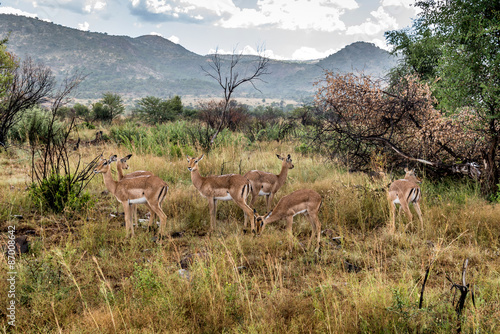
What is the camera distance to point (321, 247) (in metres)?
6.13

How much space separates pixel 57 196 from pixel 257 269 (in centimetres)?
481

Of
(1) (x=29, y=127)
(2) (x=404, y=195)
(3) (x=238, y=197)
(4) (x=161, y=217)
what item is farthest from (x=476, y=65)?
(1) (x=29, y=127)

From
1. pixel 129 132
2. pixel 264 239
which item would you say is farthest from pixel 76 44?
pixel 264 239

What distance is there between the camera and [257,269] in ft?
17.4

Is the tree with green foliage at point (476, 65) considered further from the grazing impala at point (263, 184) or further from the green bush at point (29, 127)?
the green bush at point (29, 127)

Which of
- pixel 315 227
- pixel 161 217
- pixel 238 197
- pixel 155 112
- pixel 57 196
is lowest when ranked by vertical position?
pixel 315 227

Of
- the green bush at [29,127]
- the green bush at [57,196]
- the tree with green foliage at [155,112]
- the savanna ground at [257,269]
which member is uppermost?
the tree with green foliage at [155,112]

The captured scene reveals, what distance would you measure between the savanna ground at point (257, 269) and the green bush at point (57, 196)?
0.21 m

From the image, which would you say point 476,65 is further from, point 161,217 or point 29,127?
point 29,127

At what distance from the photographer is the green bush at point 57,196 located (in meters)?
7.33

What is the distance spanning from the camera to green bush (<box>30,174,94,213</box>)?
24.1 feet

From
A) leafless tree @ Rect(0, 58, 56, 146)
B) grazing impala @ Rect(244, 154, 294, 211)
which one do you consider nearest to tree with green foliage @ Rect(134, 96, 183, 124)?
leafless tree @ Rect(0, 58, 56, 146)

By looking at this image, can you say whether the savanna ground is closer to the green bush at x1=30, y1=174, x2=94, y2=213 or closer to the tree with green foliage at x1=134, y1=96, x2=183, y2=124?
the green bush at x1=30, y1=174, x2=94, y2=213

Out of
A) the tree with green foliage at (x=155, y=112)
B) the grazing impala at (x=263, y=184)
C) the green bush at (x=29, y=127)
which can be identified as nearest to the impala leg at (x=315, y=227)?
the grazing impala at (x=263, y=184)
